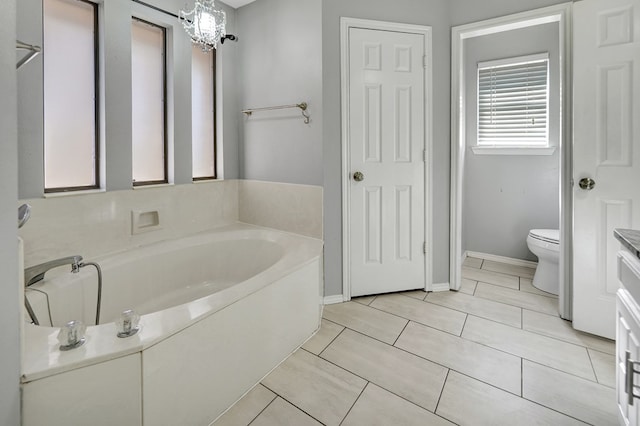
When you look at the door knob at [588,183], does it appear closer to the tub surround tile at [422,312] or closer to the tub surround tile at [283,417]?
the tub surround tile at [422,312]

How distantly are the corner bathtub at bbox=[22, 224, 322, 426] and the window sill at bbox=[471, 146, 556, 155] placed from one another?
2.20m

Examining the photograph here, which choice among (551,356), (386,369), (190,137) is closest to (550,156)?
(551,356)

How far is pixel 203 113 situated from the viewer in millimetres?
2852

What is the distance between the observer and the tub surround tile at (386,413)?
1385mm

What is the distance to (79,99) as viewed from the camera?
6.58ft

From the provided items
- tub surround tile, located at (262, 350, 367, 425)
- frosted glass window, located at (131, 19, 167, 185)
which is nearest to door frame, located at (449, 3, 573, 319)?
tub surround tile, located at (262, 350, 367, 425)

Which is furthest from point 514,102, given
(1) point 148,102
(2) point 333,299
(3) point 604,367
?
(1) point 148,102

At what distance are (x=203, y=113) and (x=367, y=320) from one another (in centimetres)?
214

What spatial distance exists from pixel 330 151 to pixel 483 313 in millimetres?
1603

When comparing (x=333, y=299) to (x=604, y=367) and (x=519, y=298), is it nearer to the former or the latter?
(x=519, y=298)

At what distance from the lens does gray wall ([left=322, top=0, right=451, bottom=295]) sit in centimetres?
244

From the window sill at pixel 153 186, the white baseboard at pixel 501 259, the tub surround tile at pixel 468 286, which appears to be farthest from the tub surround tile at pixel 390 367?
the white baseboard at pixel 501 259

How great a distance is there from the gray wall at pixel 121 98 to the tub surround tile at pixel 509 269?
Answer: 269 centimetres

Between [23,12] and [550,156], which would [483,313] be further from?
[23,12]
